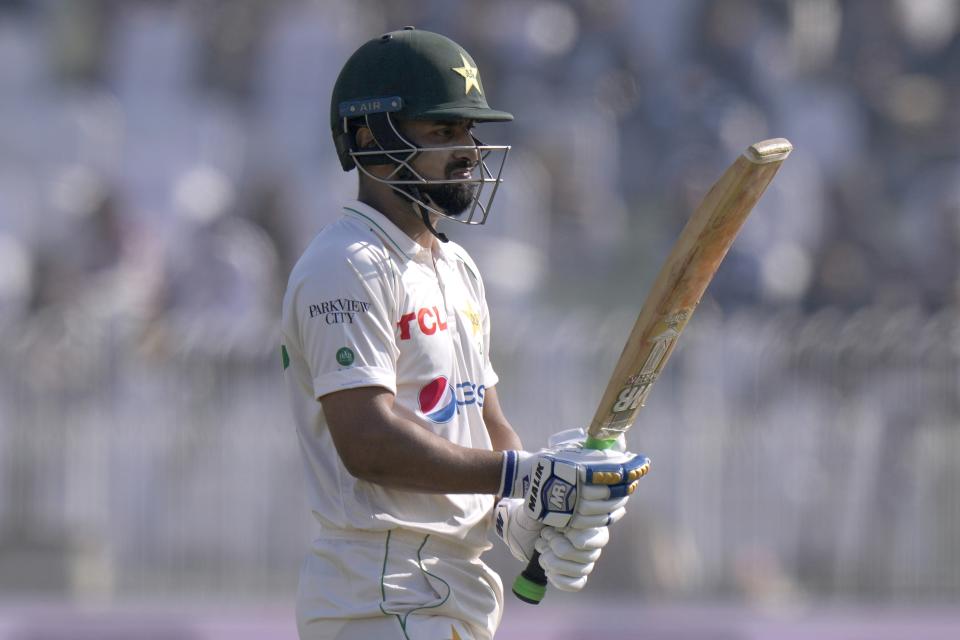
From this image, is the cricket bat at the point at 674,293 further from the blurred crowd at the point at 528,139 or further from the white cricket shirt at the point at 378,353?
the blurred crowd at the point at 528,139

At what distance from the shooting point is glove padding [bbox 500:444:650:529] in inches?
109

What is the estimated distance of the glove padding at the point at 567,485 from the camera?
277 cm

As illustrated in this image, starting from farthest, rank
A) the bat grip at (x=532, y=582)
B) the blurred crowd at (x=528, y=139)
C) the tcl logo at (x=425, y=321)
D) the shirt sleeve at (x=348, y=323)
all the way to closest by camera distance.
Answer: the blurred crowd at (x=528, y=139), the bat grip at (x=532, y=582), the tcl logo at (x=425, y=321), the shirt sleeve at (x=348, y=323)

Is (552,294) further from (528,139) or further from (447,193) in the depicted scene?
(447,193)

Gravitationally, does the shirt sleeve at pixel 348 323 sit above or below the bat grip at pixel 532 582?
above

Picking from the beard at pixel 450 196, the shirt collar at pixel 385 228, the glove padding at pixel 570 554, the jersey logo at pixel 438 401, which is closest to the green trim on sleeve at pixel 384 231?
the shirt collar at pixel 385 228

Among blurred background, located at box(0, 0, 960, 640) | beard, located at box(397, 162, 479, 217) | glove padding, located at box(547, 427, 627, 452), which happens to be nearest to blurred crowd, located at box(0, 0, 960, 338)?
blurred background, located at box(0, 0, 960, 640)


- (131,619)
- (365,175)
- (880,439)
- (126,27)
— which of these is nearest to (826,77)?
(880,439)

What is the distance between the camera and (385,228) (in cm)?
293

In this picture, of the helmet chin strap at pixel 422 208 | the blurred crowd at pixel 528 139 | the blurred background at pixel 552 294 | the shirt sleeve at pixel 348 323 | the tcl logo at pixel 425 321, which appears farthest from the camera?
the blurred crowd at pixel 528 139

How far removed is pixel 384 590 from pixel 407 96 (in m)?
0.94

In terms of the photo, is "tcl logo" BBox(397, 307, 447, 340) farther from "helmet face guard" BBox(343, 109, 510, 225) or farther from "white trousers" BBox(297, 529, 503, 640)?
"white trousers" BBox(297, 529, 503, 640)

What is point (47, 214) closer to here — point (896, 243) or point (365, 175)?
point (896, 243)

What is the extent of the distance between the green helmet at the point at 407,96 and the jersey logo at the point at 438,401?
13.2 inches
